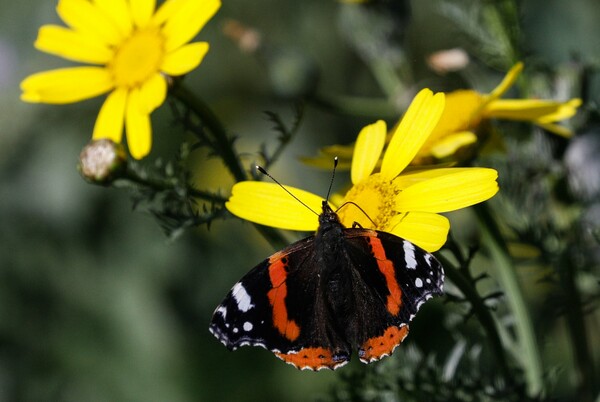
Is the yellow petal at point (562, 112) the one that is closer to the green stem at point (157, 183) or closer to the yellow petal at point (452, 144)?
the yellow petal at point (452, 144)

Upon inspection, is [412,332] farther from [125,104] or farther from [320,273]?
[125,104]

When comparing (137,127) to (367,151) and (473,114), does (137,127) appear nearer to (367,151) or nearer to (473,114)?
(367,151)

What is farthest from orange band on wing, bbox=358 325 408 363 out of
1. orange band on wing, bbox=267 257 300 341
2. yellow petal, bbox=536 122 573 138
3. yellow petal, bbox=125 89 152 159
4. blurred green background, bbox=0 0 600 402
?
blurred green background, bbox=0 0 600 402

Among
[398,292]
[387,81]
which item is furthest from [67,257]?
[398,292]

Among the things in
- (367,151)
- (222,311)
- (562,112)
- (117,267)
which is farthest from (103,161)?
(117,267)

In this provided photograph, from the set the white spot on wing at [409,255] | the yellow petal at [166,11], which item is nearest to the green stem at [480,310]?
the white spot on wing at [409,255]

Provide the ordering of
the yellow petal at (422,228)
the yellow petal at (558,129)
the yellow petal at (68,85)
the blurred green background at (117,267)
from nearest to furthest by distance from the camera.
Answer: the yellow petal at (422,228)
the yellow petal at (68,85)
the yellow petal at (558,129)
the blurred green background at (117,267)
